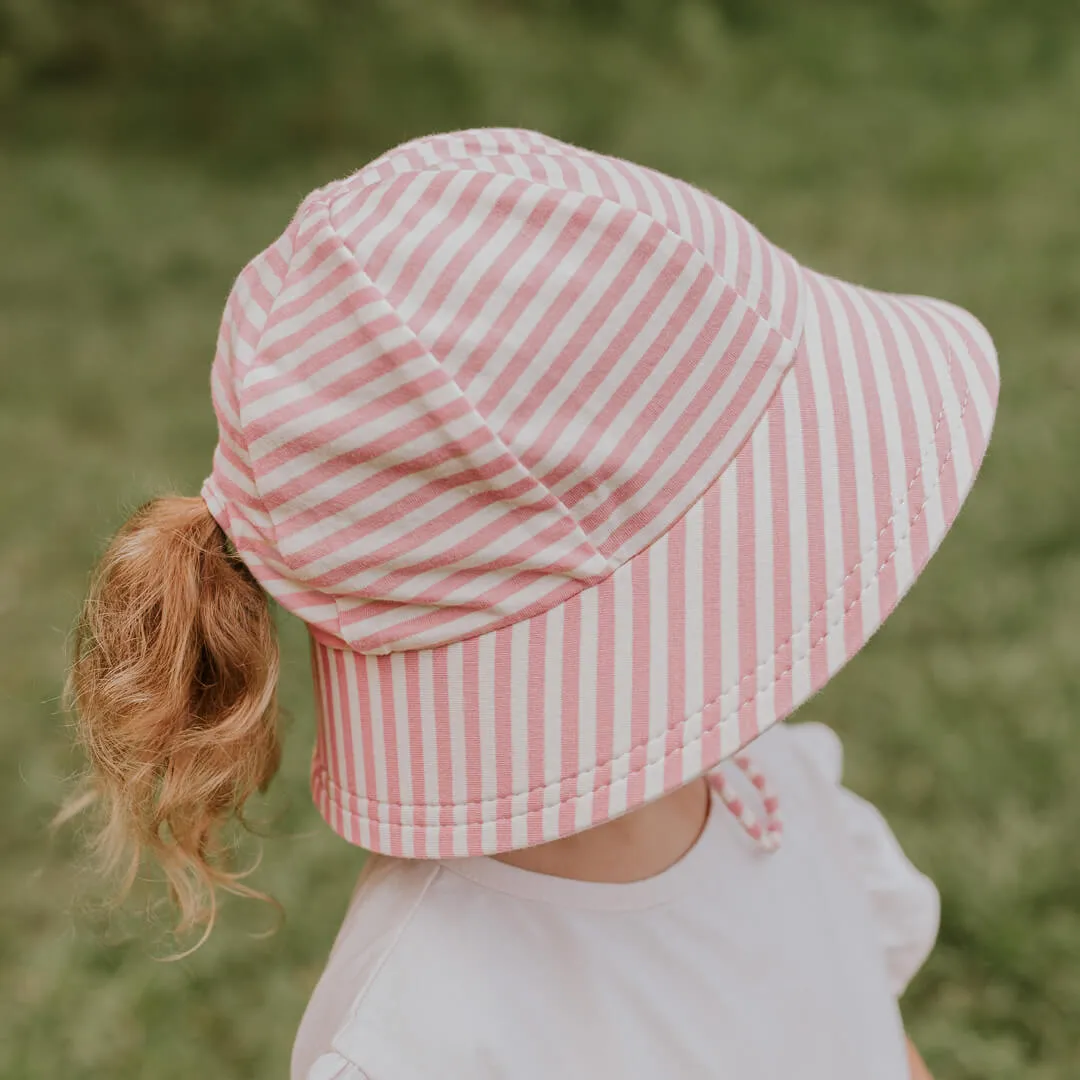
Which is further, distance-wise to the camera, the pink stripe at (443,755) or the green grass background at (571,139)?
the green grass background at (571,139)

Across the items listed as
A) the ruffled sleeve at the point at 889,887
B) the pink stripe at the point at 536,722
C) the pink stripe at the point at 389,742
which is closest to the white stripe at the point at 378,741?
the pink stripe at the point at 389,742

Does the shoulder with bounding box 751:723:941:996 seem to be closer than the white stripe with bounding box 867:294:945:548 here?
No

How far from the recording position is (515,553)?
0.91 m

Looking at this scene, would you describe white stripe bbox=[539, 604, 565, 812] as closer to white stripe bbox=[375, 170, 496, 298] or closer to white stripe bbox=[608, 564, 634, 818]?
white stripe bbox=[608, 564, 634, 818]

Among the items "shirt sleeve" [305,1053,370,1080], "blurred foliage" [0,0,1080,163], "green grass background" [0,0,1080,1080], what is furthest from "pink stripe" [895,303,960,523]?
"blurred foliage" [0,0,1080,163]

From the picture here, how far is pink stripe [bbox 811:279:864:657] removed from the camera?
0.94m

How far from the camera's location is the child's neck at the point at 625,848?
111 cm

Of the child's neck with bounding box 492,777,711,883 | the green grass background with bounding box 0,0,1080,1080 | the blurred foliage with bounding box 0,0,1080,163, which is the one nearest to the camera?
the child's neck with bounding box 492,777,711,883

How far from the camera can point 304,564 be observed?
0.92m

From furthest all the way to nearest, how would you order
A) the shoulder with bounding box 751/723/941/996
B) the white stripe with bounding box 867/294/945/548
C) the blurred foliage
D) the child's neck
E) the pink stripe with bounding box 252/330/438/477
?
the blurred foliage, the shoulder with bounding box 751/723/941/996, the child's neck, the white stripe with bounding box 867/294/945/548, the pink stripe with bounding box 252/330/438/477

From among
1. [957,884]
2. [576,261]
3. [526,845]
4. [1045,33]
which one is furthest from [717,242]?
[1045,33]

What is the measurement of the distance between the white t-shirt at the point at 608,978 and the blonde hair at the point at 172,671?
0.18 metres

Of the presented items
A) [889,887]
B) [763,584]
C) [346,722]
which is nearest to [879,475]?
[763,584]

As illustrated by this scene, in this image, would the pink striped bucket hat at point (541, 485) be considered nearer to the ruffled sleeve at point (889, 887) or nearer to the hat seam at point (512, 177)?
the hat seam at point (512, 177)
